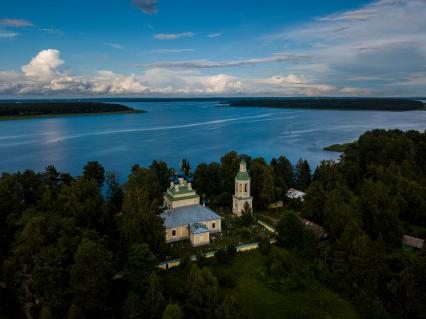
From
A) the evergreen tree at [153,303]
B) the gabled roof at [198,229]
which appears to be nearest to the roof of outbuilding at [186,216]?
the gabled roof at [198,229]

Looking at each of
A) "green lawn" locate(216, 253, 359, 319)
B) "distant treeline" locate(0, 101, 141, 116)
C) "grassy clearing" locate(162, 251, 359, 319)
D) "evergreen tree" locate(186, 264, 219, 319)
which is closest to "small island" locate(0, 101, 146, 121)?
"distant treeline" locate(0, 101, 141, 116)

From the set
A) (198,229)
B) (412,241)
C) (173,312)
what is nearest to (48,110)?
(198,229)

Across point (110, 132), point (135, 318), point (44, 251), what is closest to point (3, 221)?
point (44, 251)

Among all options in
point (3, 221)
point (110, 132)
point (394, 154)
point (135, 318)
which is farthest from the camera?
point (110, 132)

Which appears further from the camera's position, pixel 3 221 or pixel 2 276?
pixel 3 221

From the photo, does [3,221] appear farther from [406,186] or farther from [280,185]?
[406,186]

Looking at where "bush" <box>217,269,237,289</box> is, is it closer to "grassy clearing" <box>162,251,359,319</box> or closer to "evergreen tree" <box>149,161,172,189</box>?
"grassy clearing" <box>162,251,359,319</box>
